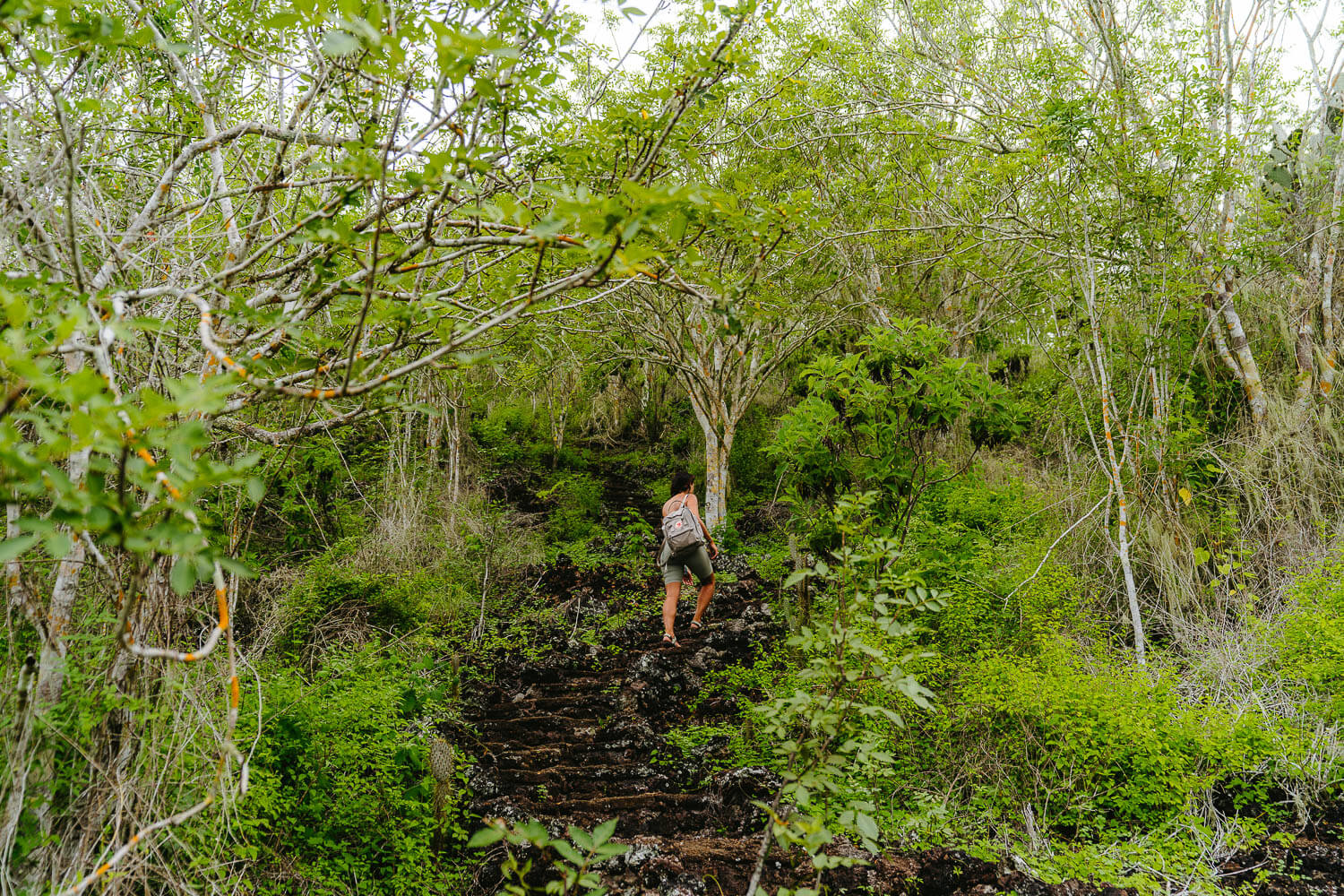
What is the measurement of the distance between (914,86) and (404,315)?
803 centimetres

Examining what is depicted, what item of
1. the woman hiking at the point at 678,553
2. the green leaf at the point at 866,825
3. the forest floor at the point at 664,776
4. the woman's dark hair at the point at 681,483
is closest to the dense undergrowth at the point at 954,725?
the green leaf at the point at 866,825

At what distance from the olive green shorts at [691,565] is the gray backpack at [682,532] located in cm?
7

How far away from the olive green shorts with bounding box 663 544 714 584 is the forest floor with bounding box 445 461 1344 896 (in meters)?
0.56

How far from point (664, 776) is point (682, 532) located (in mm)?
1950

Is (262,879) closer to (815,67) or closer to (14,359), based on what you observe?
(14,359)

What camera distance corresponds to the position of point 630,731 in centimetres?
495

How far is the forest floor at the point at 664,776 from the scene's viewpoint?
3.14 m

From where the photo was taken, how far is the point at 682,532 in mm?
5836

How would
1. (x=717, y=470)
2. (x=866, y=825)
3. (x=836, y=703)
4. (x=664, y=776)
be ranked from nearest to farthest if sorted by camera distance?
(x=866, y=825), (x=836, y=703), (x=664, y=776), (x=717, y=470)

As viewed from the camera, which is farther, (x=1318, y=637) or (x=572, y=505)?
(x=572, y=505)

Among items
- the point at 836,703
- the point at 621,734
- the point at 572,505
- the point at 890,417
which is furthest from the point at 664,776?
the point at 572,505

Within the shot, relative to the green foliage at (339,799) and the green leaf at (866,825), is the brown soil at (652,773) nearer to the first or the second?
the green foliage at (339,799)

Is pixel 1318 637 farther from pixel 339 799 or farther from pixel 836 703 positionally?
pixel 339 799

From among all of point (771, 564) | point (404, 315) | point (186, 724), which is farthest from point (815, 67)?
point (186, 724)
